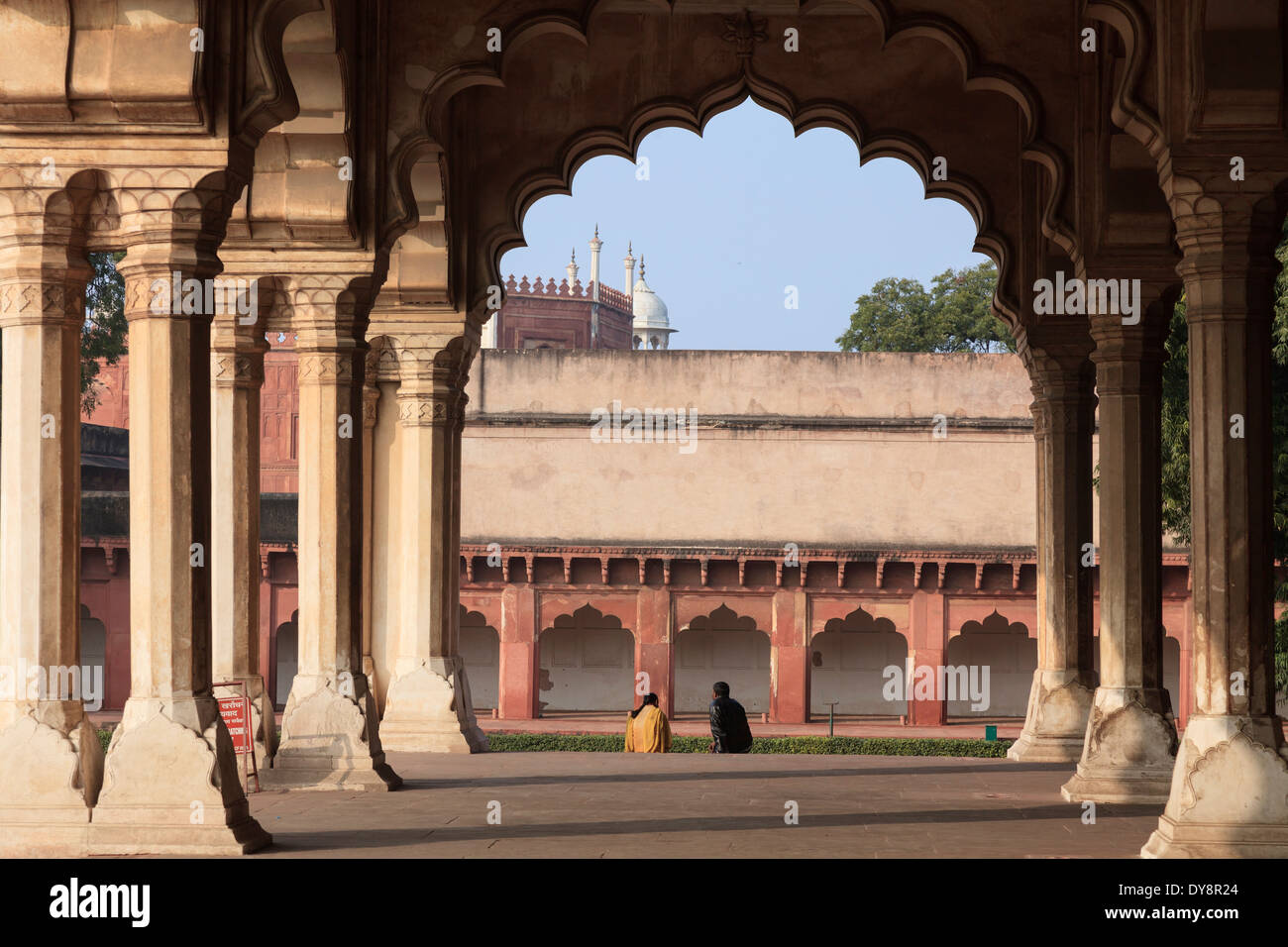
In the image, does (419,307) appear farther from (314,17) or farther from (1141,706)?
(1141,706)

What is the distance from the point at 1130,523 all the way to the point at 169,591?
6.06 meters

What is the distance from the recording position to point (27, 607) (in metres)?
7.95

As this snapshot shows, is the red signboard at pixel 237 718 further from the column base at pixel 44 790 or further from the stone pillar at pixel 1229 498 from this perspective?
the stone pillar at pixel 1229 498

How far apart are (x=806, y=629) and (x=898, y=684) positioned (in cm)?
291

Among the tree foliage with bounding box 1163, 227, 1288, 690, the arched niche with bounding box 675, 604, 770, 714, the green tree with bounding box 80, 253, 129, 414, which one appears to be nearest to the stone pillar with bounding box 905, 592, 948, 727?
the arched niche with bounding box 675, 604, 770, 714

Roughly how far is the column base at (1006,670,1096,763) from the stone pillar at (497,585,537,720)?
19.7 meters

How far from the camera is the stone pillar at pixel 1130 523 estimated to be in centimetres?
1059

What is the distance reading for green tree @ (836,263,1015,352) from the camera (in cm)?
5166

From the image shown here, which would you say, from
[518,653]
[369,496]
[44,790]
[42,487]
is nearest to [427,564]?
[369,496]

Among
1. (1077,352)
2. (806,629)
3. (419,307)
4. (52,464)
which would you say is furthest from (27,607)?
(806,629)

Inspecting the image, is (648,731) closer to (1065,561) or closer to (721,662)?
(1065,561)

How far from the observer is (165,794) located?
743cm

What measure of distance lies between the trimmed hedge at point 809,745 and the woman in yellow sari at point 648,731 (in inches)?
382

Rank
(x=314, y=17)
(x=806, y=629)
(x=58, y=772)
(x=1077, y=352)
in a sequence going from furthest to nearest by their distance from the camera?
1. (x=806, y=629)
2. (x=1077, y=352)
3. (x=314, y=17)
4. (x=58, y=772)
